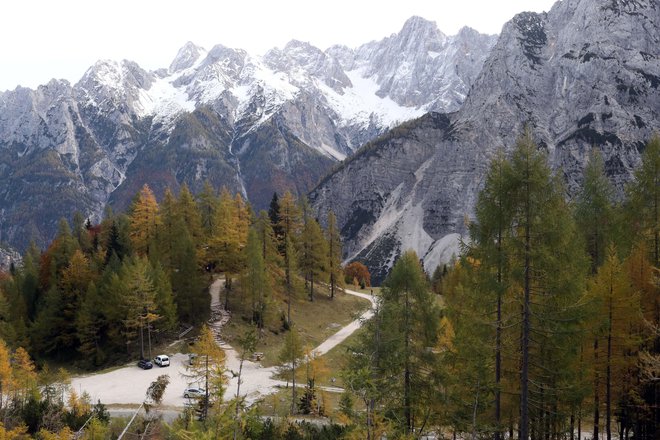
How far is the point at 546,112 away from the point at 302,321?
150 metres

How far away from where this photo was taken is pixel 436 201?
17550cm

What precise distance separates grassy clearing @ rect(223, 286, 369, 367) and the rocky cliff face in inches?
3784

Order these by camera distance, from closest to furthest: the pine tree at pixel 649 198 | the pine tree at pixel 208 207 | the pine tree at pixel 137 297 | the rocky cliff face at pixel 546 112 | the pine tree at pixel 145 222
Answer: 1. the pine tree at pixel 649 198
2. the pine tree at pixel 137 297
3. the pine tree at pixel 145 222
4. the pine tree at pixel 208 207
5. the rocky cliff face at pixel 546 112

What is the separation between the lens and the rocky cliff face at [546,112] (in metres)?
148

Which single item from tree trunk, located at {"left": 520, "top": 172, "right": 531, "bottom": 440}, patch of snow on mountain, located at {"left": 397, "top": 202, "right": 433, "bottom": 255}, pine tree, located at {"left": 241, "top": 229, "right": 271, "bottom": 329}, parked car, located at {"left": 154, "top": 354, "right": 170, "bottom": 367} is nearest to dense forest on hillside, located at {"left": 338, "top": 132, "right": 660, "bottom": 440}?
tree trunk, located at {"left": 520, "top": 172, "right": 531, "bottom": 440}

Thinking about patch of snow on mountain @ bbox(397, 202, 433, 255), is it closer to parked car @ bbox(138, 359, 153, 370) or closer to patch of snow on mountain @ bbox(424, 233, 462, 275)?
patch of snow on mountain @ bbox(424, 233, 462, 275)

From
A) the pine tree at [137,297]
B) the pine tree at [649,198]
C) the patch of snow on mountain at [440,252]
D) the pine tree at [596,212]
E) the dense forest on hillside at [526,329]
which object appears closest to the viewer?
the dense forest on hillside at [526,329]

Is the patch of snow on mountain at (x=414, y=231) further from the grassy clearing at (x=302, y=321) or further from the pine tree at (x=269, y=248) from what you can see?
the pine tree at (x=269, y=248)

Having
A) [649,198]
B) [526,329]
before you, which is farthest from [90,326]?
[649,198]

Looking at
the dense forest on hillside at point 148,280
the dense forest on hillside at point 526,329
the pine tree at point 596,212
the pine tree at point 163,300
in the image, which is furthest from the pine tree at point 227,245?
the pine tree at point 596,212

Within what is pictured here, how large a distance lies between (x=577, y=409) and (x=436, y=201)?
159 metres

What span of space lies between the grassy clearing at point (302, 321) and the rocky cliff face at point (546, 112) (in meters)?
96.1

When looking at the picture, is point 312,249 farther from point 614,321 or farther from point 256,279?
point 614,321

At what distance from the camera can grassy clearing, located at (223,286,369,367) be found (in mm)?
46469
